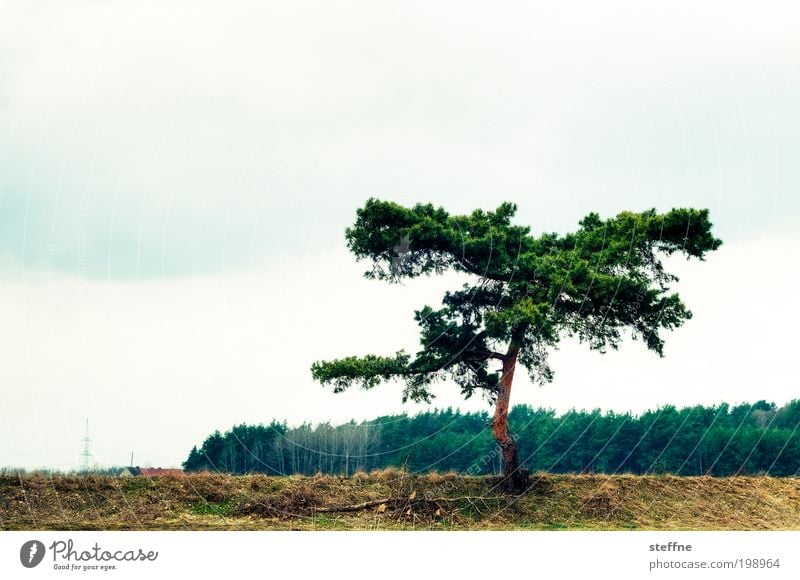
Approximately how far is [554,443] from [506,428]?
102 feet

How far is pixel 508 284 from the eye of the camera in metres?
24.2

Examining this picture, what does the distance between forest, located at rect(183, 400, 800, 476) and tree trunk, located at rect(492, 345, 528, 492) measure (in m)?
20.2

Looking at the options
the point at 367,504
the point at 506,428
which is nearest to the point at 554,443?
the point at 506,428

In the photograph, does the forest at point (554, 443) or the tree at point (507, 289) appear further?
the forest at point (554, 443)

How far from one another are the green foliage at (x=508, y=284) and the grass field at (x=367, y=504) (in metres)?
2.65

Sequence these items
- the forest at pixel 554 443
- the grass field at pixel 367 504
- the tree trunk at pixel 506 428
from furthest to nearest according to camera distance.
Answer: the forest at pixel 554 443, the tree trunk at pixel 506 428, the grass field at pixel 367 504

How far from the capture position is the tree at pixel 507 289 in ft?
75.5

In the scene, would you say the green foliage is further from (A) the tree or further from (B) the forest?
(B) the forest

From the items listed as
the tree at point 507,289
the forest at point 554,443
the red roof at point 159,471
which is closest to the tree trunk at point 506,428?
the tree at point 507,289

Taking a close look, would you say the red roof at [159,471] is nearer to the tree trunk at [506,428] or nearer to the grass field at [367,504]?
the grass field at [367,504]

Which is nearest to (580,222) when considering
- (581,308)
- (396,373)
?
(581,308)

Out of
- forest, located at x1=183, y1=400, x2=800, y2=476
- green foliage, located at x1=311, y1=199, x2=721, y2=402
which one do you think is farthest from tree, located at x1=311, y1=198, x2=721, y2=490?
forest, located at x1=183, y1=400, x2=800, y2=476

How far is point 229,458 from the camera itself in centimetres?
4469

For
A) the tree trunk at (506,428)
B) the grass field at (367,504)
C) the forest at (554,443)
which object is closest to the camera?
the grass field at (367,504)
